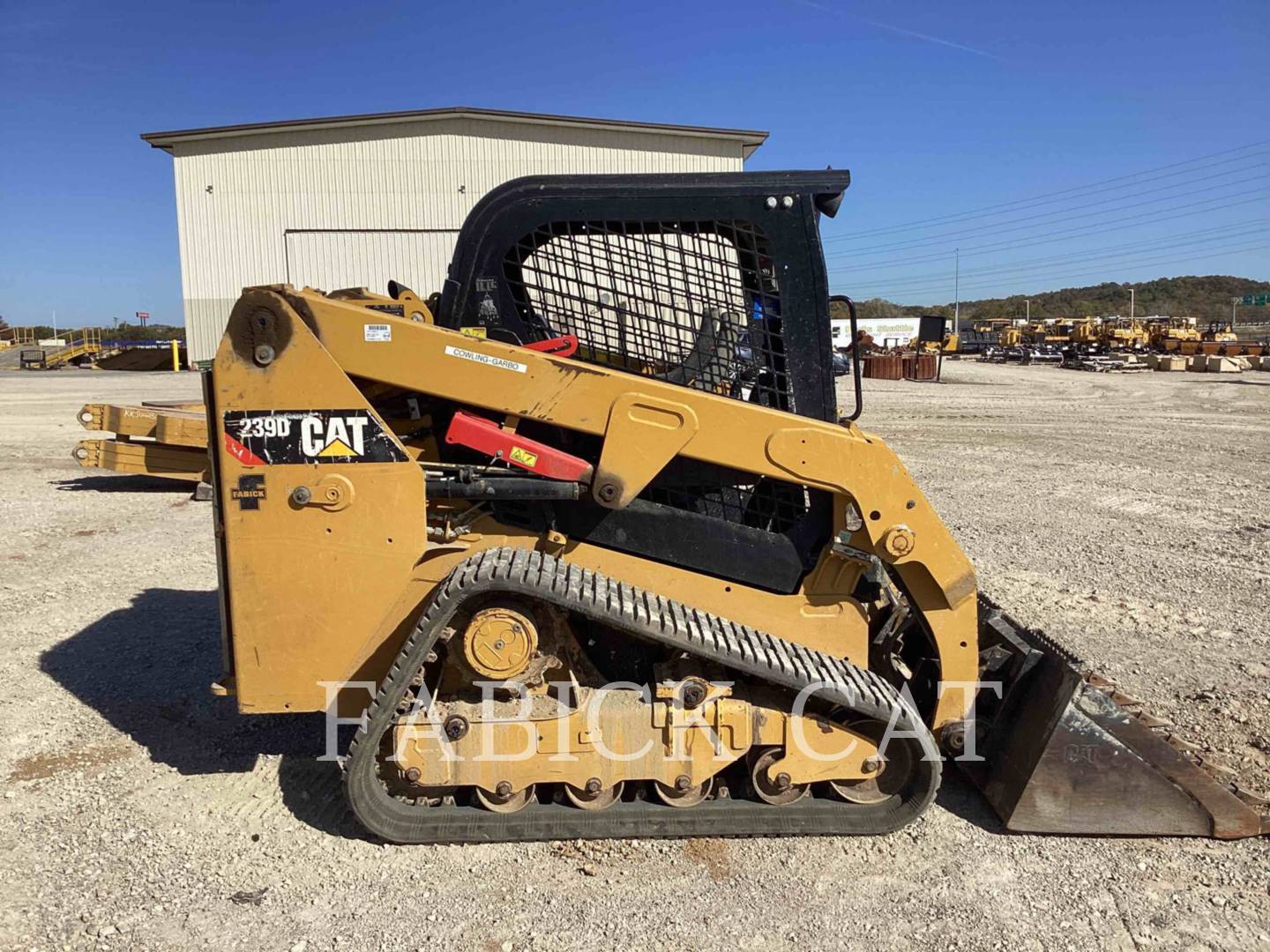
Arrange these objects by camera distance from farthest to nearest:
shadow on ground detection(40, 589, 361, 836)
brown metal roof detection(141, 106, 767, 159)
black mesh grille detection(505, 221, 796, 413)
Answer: brown metal roof detection(141, 106, 767, 159), shadow on ground detection(40, 589, 361, 836), black mesh grille detection(505, 221, 796, 413)

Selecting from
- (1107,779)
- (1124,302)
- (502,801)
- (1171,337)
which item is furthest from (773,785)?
(1124,302)

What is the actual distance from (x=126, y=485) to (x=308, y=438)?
30.1 ft

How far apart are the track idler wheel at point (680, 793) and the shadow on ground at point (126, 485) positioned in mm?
8950

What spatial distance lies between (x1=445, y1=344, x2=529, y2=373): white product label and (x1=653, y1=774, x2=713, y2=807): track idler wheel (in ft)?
5.32

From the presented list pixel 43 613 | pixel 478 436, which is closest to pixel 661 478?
pixel 478 436

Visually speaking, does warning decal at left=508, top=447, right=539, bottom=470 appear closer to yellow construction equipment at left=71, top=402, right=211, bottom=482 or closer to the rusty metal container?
yellow construction equipment at left=71, top=402, right=211, bottom=482

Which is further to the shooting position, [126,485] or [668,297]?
[126,485]

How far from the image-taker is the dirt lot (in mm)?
2924

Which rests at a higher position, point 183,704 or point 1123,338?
point 1123,338

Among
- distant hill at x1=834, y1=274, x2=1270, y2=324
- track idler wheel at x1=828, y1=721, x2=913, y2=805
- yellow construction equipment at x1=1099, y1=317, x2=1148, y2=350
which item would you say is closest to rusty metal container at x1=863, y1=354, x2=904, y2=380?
yellow construction equipment at x1=1099, y1=317, x2=1148, y2=350

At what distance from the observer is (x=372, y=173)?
2895 cm

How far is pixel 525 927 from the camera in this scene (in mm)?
2916

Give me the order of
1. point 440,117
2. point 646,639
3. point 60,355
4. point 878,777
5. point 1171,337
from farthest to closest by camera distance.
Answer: point 1171,337 < point 60,355 < point 440,117 < point 878,777 < point 646,639

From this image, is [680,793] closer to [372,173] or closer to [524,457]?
[524,457]
